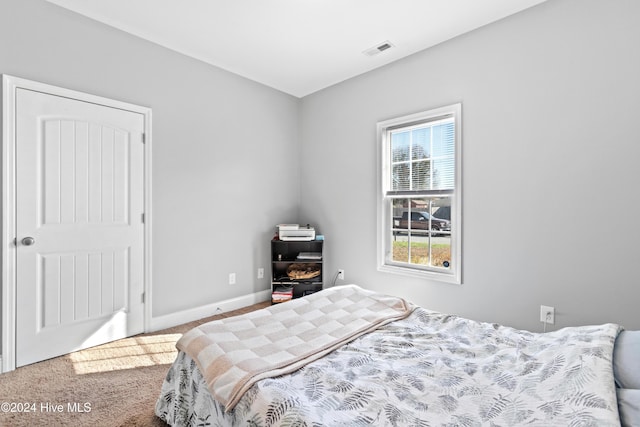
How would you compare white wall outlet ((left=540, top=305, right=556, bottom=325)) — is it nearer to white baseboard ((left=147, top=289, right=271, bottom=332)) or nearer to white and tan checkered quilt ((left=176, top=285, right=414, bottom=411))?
white and tan checkered quilt ((left=176, top=285, right=414, bottom=411))

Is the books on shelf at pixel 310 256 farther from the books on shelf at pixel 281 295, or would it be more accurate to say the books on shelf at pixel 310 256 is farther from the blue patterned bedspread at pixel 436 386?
the blue patterned bedspread at pixel 436 386

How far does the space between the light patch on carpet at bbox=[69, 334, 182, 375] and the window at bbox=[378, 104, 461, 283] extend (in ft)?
7.07

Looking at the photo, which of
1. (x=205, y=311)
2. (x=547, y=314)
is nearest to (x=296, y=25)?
(x=205, y=311)

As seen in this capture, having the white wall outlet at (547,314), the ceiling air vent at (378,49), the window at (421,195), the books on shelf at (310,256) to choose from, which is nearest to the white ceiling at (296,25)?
the ceiling air vent at (378,49)

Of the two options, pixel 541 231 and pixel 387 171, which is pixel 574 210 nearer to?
pixel 541 231

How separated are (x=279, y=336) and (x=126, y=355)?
166cm

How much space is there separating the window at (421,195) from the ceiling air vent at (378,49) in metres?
0.66

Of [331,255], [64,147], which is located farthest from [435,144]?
[64,147]

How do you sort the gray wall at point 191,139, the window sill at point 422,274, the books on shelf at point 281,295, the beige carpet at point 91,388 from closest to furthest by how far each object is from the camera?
the beige carpet at point 91,388 → the gray wall at point 191,139 → the window sill at point 422,274 → the books on shelf at point 281,295

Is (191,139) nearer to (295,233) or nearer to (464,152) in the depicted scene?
(295,233)

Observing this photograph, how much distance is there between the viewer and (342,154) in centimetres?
362

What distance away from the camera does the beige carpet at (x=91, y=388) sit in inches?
67.3

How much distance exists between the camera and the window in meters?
2.76

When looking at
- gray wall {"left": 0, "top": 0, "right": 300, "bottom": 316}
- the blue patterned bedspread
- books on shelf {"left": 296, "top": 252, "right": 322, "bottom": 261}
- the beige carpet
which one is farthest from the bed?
books on shelf {"left": 296, "top": 252, "right": 322, "bottom": 261}
